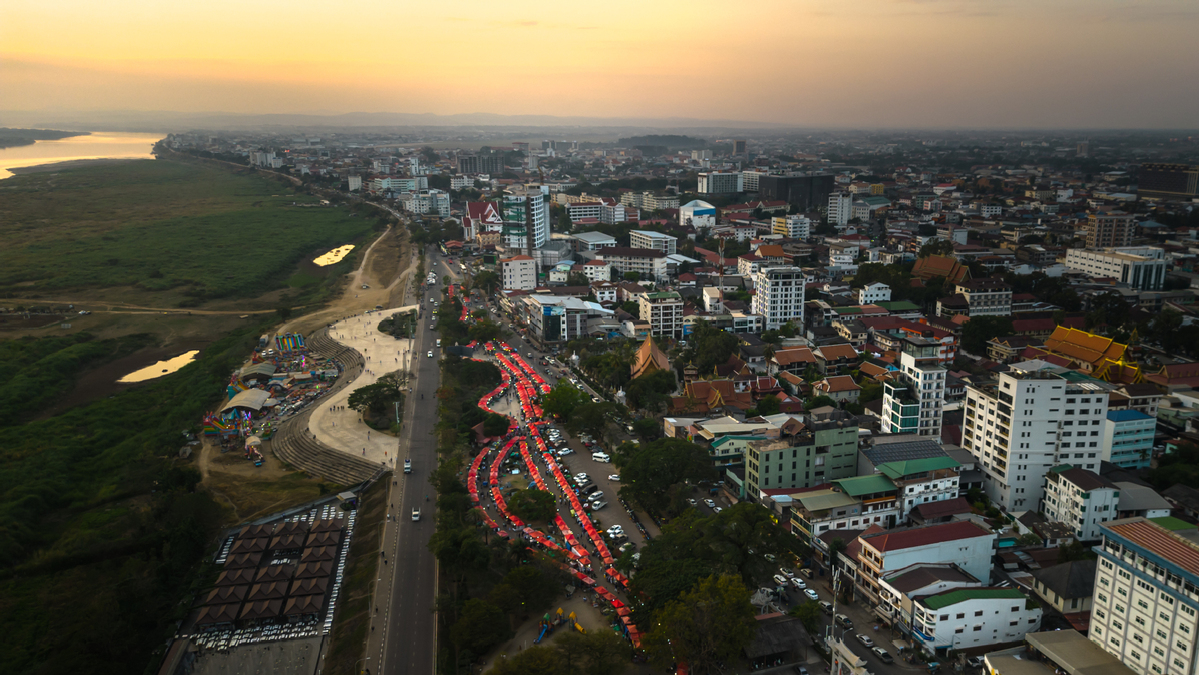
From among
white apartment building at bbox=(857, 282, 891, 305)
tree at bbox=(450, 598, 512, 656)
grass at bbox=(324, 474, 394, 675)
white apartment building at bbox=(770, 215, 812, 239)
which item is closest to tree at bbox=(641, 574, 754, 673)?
tree at bbox=(450, 598, 512, 656)

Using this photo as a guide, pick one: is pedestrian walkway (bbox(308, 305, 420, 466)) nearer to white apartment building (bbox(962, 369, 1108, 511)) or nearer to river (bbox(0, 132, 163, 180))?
white apartment building (bbox(962, 369, 1108, 511))

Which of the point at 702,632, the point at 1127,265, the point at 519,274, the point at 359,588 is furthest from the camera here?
the point at 519,274

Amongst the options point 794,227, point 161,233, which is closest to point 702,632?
point 794,227

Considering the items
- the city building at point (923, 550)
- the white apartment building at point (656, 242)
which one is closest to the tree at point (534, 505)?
the city building at point (923, 550)

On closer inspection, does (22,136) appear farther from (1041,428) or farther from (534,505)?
(1041,428)

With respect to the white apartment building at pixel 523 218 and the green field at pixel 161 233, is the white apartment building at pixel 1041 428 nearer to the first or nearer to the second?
the white apartment building at pixel 523 218

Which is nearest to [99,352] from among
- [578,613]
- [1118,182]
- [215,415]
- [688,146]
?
[215,415]
